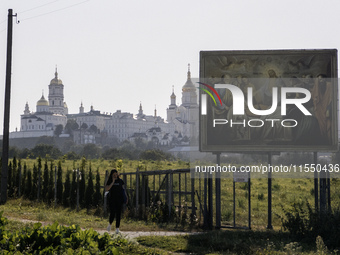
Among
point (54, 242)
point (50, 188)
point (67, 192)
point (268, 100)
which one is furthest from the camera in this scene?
point (50, 188)

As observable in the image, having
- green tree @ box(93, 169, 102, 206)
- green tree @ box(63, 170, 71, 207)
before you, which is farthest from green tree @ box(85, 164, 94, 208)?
green tree @ box(63, 170, 71, 207)

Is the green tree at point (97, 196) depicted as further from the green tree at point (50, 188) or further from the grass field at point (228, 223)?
the green tree at point (50, 188)

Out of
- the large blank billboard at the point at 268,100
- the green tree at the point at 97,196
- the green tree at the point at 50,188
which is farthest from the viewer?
the green tree at the point at 50,188

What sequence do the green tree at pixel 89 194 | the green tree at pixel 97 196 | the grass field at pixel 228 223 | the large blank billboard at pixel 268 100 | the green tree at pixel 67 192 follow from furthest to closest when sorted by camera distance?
the green tree at pixel 67 192
the green tree at pixel 89 194
the green tree at pixel 97 196
the large blank billboard at pixel 268 100
the grass field at pixel 228 223

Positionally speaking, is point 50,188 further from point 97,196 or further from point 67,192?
point 97,196

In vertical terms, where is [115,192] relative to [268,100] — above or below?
below

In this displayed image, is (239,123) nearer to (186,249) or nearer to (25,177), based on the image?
(186,249)

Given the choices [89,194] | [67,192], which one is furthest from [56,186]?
[89,194]

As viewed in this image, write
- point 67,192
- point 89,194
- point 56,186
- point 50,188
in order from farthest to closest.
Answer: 1. point 50,188
2. point 56,186
3. point 67,192
4. point 89,194

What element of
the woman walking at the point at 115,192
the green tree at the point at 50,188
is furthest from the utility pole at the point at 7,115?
the woman walking at the point at 115,192

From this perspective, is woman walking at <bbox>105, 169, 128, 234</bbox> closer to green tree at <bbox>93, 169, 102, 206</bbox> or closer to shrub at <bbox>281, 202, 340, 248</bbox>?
shrub at <bbox>281, 202, 340, 248</bbox>

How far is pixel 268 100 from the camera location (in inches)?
622

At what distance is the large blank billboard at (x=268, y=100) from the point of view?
51.6 ft

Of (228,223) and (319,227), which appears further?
(228,223)
